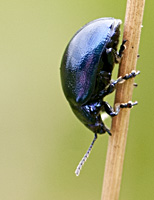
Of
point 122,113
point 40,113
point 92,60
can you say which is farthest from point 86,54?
point 40,113

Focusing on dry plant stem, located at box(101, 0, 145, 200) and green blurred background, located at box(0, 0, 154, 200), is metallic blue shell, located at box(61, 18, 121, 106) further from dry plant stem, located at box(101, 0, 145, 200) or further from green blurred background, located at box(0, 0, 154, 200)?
green blurred background, located at box(0, 0, 154, 200)

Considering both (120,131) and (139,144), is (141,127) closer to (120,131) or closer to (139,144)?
(139,144)

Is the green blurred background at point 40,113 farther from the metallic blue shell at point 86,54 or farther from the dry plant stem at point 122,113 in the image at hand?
the dry plant stem at point 122,113

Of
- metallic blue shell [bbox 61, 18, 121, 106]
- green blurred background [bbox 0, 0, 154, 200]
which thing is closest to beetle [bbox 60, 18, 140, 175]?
metallic blue shell [bbox 61, 18, 121, 106]

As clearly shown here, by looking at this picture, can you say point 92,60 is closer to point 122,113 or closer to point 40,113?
point 122,113

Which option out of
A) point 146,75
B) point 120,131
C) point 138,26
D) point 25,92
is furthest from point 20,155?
point 138,26

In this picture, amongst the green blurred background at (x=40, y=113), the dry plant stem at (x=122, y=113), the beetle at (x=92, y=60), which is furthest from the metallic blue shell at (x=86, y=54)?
the green blurred background at (x=40, y=113)
